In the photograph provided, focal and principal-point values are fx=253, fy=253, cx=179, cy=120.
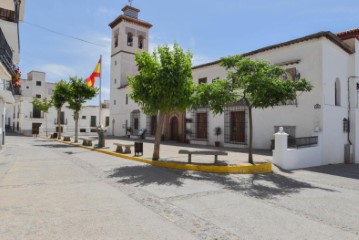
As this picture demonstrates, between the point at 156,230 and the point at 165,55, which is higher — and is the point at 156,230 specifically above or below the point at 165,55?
below

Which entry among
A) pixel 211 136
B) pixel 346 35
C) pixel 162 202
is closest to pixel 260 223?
pixel 162 202

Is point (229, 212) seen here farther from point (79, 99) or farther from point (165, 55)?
point (79, 99)

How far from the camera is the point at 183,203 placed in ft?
17.5

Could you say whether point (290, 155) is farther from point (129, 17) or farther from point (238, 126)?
point (129, 17)

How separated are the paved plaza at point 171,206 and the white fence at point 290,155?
76.9 inches

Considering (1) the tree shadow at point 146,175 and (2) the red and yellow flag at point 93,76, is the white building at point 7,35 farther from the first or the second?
(1) the tree shadow at point 146,175

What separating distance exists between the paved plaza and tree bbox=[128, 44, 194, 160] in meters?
2.97

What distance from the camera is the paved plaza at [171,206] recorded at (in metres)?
3.89

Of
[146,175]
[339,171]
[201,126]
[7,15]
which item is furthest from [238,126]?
[7,15]

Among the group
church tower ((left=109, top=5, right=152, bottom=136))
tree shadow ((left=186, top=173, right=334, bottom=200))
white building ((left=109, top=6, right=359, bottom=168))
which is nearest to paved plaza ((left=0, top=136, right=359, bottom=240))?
tree shadow ((left=186, top=173, right=334, bottom=200))

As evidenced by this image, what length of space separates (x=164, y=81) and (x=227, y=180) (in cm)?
440

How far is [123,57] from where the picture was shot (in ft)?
103

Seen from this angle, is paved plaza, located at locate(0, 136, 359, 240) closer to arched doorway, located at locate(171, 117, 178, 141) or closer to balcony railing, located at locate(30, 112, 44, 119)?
arched doorway, located at locate(171, 117, 178, 141)

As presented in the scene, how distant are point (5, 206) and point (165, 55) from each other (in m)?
7.27
